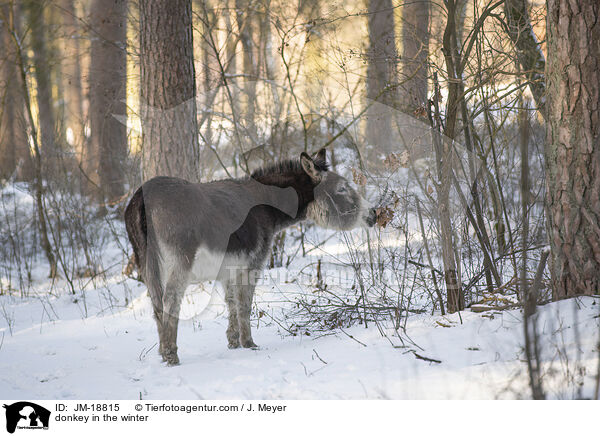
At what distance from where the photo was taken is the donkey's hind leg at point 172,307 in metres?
4.64

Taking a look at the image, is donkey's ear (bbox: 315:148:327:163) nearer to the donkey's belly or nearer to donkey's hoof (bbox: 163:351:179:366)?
the donkey's belly

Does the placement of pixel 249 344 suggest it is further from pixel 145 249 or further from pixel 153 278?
pixel 145 249

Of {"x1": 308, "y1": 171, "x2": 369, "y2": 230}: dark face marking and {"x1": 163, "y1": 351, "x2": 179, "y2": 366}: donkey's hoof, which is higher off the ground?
{"x1": 308, "y1": 171, "x2": 369, "y2": 230}: dark face marking

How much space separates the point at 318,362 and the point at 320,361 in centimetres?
3

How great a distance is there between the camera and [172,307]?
467cm

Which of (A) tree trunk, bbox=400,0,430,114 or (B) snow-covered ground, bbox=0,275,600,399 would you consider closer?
(B) snow-covered ground, bbox=0,275,600,399

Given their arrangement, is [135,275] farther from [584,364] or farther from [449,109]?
[584,364]

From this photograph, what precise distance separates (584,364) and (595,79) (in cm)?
213

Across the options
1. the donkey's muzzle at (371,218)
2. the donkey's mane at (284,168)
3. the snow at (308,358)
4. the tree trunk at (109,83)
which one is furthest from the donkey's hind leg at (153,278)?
the tree trunk at (109,83)

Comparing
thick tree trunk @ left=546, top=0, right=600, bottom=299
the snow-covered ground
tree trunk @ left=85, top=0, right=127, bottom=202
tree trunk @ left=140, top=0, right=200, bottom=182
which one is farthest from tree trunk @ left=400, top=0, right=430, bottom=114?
tree trunk @ left=85, top=0, right=127, bottom=202

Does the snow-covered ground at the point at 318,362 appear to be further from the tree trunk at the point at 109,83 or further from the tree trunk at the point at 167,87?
the tree trunk at the point at 109,83

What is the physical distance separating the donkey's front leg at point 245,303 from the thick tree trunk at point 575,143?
2.81 metres

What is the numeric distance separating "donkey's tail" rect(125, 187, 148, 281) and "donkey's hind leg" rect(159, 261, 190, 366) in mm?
289
